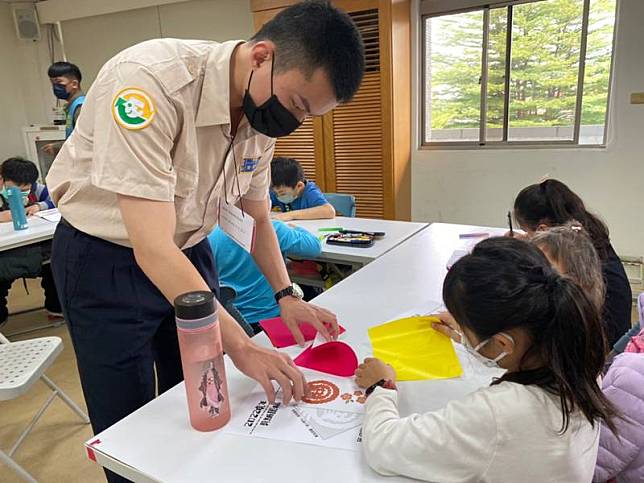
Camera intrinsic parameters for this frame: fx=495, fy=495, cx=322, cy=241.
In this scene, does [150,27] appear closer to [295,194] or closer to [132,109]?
[295,194]

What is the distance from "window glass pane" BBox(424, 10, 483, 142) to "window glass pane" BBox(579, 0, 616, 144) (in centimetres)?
72

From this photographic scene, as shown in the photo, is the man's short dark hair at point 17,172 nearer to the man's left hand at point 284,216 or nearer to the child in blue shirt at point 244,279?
the man's left hand at point 284,216

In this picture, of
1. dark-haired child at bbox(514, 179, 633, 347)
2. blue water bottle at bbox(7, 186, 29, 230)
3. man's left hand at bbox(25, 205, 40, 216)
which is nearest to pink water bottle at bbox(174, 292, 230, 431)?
dark-haired child at bbox(514, 179, 633, 347)

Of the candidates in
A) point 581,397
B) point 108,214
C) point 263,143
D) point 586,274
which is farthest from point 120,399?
point 586,274

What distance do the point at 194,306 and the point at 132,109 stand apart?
1.15ft

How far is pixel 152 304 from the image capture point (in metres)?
1.04

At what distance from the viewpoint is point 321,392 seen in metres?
1.01

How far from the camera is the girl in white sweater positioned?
2.44 feet

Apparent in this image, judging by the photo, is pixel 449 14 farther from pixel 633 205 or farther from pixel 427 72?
pixel 633 205

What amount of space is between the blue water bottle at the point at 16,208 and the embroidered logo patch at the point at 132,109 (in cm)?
244

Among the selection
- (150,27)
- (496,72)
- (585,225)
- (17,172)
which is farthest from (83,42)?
(585,225)

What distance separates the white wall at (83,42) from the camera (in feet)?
15.1

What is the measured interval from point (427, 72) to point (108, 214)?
349cm

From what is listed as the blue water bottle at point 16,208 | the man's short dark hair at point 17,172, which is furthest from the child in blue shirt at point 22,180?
the blue water bottle at point 16,208
